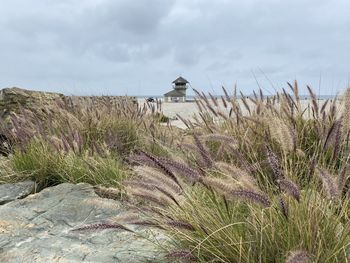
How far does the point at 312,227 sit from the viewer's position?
1841 millimetres

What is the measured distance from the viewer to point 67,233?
2.95 m

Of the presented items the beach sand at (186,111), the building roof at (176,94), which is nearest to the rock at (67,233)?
the beach sand at (186,111)

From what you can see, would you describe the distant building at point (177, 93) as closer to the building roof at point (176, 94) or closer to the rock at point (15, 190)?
the building roof at point (176, 94)

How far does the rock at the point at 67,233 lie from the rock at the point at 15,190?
331 mm

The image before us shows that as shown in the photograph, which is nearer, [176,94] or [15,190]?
[15,190]

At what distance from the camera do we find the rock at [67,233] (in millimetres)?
2516

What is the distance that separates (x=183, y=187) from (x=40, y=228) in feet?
4.62

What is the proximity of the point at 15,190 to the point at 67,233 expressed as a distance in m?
1.62

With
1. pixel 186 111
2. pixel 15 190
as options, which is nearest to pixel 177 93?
pixel 186 111

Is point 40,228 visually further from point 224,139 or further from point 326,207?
Answer: point 326,207

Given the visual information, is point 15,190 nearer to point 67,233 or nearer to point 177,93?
point 67,233

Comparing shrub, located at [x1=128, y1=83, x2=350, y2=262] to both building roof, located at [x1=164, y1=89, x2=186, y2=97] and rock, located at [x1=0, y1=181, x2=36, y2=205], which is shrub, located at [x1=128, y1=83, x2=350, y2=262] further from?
building roof, located at [x1=164, y1=89, x2=186, y2=97]

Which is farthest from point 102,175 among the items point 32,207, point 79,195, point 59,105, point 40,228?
point 59,105

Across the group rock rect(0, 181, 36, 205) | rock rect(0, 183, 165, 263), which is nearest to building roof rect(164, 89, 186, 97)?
rock rect(0, 181, 36, 205)
